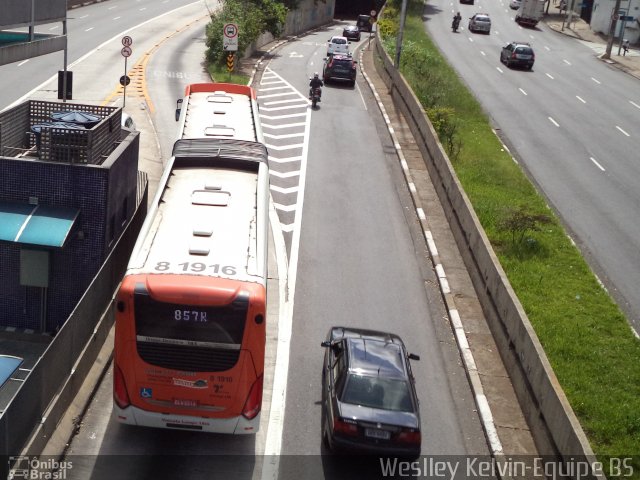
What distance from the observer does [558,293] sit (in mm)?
21531

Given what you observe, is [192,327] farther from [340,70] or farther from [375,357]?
[340,70]

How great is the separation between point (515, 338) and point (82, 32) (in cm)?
4989

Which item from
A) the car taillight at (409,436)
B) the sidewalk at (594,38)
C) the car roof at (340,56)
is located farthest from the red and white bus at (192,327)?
the sidewalk at (594,38)

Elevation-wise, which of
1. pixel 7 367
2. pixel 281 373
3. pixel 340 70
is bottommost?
pixel 281 373

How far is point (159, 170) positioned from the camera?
29.5 metres

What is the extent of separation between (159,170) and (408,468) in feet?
58.8

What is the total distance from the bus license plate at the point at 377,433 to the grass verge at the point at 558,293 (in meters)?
4.00

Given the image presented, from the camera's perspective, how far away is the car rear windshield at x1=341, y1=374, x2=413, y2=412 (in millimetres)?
14305

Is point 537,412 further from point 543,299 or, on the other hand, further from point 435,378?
point 543,299

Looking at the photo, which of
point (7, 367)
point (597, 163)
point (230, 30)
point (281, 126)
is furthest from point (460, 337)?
point (230, 30)

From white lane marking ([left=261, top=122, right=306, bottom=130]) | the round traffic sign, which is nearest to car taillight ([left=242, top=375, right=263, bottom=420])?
white lane marking ([left=261, top=122, right=306, bottom=130])

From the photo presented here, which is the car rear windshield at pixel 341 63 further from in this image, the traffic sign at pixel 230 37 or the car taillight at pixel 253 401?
the car taillight at pixel 253 401

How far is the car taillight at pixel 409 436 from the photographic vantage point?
45.5 ft

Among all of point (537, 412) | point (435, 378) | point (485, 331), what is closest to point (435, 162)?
point (485, 331)
